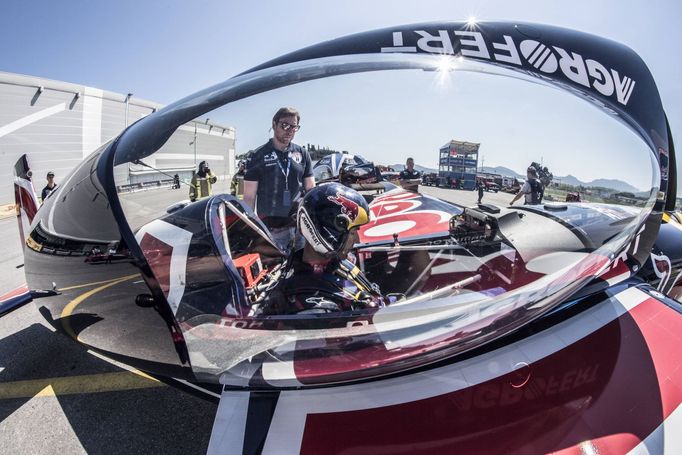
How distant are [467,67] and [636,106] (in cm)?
67

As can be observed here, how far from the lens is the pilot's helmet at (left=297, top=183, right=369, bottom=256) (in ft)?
4.27

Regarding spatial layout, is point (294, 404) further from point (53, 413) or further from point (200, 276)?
point (53, 413)

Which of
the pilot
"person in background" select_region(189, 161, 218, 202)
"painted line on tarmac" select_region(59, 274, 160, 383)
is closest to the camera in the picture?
"painted line on tarmac" select_region(59, 274, 160, 383)

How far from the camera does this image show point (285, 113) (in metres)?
1.50

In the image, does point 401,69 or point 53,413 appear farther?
point 53,413

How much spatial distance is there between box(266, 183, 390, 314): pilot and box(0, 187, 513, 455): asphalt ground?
0.42m

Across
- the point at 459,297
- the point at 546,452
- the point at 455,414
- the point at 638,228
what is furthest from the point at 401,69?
the point at 546,452

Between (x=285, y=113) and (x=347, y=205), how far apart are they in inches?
22.0

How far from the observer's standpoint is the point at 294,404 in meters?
1.13

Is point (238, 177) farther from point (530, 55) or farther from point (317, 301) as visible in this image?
point (530, 55)

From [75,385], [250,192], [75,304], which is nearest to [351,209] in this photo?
[250,192]

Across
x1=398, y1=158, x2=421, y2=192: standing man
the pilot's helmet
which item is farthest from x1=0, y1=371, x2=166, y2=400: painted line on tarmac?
x1=398, y1=158, x2=421, y2=192: standing man

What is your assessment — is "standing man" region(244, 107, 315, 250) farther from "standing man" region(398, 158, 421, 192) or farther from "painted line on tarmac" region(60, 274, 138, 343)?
"painted line on tarmac" region(60, 274, 138, 343)

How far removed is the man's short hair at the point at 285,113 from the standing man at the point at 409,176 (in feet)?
1.80
